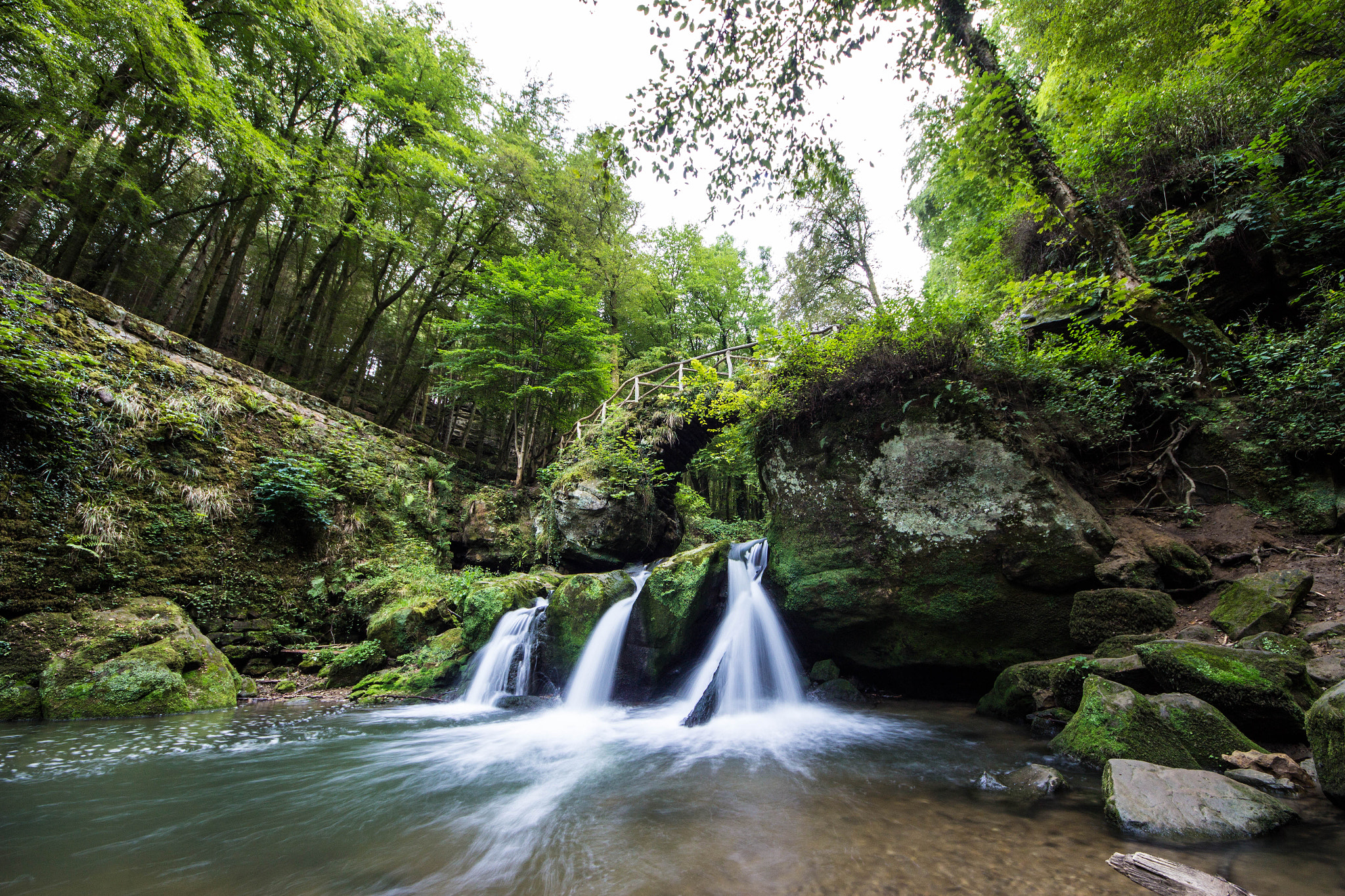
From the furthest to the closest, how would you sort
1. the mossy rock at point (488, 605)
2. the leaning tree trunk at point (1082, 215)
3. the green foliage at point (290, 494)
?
the green foliage at point (290, 494), the mossy rock at point (488, 605), the leaning tree trunk at point (1082, 215)

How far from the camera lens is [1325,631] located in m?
3.29

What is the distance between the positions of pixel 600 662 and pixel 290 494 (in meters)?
5.89

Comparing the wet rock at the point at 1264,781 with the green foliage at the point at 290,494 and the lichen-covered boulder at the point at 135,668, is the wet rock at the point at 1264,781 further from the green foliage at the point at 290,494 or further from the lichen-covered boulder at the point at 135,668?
the green foliage at the point at 290,494

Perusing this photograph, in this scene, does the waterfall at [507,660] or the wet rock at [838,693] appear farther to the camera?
the waterfall at [507,660]

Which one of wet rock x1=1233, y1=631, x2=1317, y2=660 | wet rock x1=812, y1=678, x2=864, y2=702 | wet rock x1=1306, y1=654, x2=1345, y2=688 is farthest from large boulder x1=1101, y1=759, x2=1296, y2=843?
wet rock x1=812, y1=678, x2=864, y2=702

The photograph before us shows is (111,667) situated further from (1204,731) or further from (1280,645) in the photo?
(1280,645)

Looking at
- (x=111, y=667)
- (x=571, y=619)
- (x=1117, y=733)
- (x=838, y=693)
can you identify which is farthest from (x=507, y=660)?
(x=1117, y=733)

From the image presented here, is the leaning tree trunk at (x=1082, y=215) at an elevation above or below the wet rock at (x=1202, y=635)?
above

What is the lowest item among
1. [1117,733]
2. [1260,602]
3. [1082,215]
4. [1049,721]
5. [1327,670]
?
[1049,721]

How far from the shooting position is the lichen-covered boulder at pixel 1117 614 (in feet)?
13.6

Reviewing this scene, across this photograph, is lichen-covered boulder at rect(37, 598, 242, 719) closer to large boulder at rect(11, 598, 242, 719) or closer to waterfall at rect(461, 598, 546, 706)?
large boulder at rect(11, 598, 242, 719)

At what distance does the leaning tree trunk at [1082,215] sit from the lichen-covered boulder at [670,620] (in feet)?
20.3

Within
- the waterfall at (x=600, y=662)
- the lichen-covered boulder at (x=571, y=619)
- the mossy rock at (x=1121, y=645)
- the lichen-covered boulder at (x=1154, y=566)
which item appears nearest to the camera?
the mossy rock at (x=1121, y=645)

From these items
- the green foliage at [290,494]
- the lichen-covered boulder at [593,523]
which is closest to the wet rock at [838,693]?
the lichen-covered boulder at [593,523]
